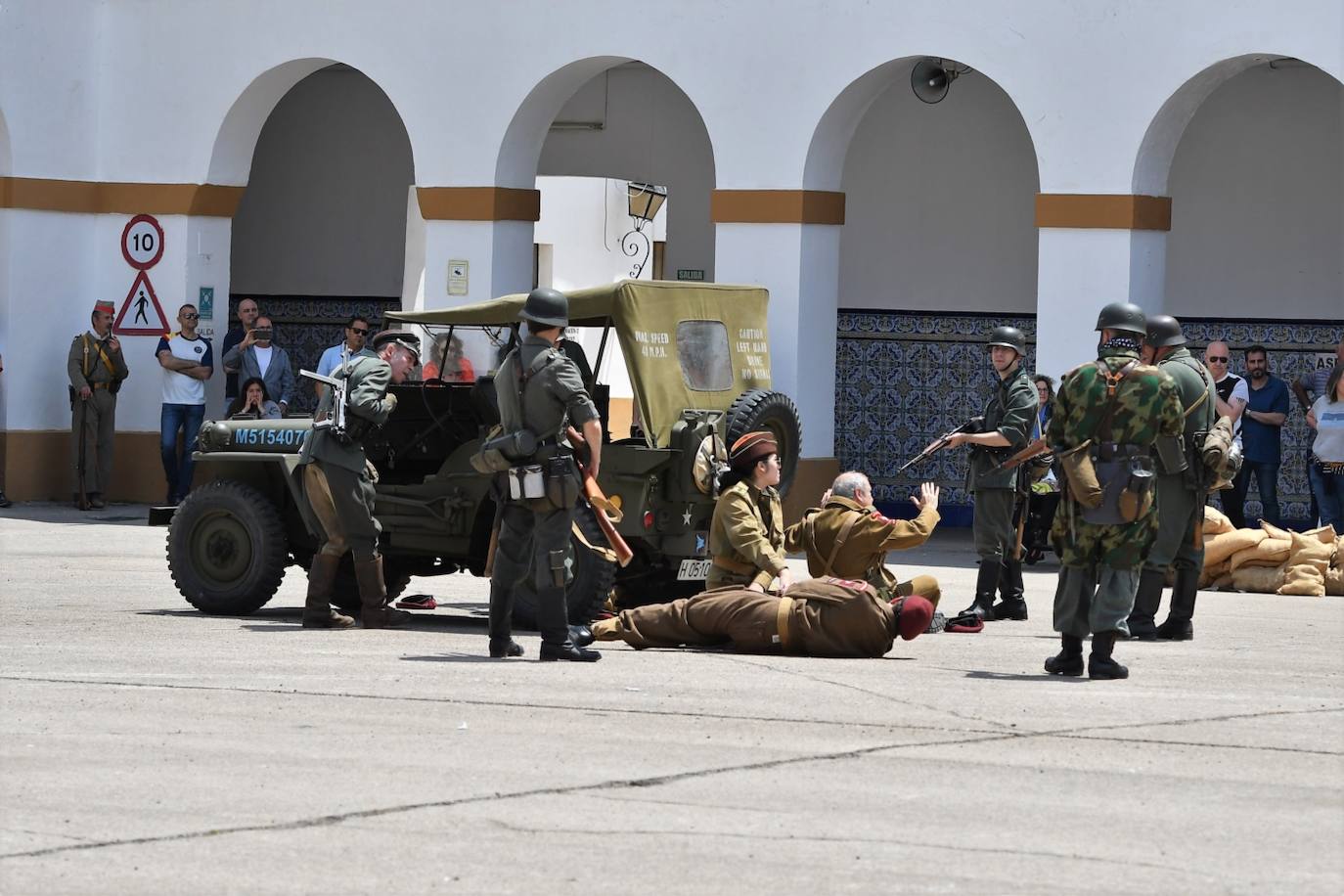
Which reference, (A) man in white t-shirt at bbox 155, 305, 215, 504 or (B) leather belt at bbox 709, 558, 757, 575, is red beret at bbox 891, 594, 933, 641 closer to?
(B) leather belt at bbox 709, 558, 757, 575

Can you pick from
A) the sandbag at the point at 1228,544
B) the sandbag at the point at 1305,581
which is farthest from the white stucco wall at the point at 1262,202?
the sandbag at the point at 1305,581

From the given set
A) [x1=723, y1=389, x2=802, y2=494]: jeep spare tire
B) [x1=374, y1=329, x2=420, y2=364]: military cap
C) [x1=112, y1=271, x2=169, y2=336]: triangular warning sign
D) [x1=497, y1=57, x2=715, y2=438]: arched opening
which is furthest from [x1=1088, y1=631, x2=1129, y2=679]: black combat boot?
[x1=112, y1=271, x2=169, y2=336]: triangular warning sign

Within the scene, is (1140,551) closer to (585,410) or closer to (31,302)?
(585,410)

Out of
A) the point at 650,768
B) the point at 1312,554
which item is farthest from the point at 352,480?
the point at 1312,554

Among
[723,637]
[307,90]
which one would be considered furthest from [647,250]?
[723,637]

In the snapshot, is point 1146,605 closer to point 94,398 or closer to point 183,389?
point 183,389

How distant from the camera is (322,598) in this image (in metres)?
12.0

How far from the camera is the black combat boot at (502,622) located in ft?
34.7

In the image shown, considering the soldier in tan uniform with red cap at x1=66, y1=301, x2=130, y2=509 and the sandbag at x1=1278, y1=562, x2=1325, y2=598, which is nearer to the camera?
the sandbag at x1=1278, y1=562, x2=1325, y2=598

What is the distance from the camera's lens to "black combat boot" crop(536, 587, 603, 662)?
1044 centimetres

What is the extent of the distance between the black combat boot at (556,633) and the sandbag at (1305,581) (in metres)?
6.24

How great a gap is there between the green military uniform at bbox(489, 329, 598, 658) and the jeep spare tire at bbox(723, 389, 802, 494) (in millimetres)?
2333

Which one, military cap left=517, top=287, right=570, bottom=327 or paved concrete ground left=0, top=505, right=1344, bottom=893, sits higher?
military cap left=517, top=287, right=570, bottom=327

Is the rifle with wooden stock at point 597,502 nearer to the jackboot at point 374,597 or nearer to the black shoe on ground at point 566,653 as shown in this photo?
the black shoe on ground at point 566,653
